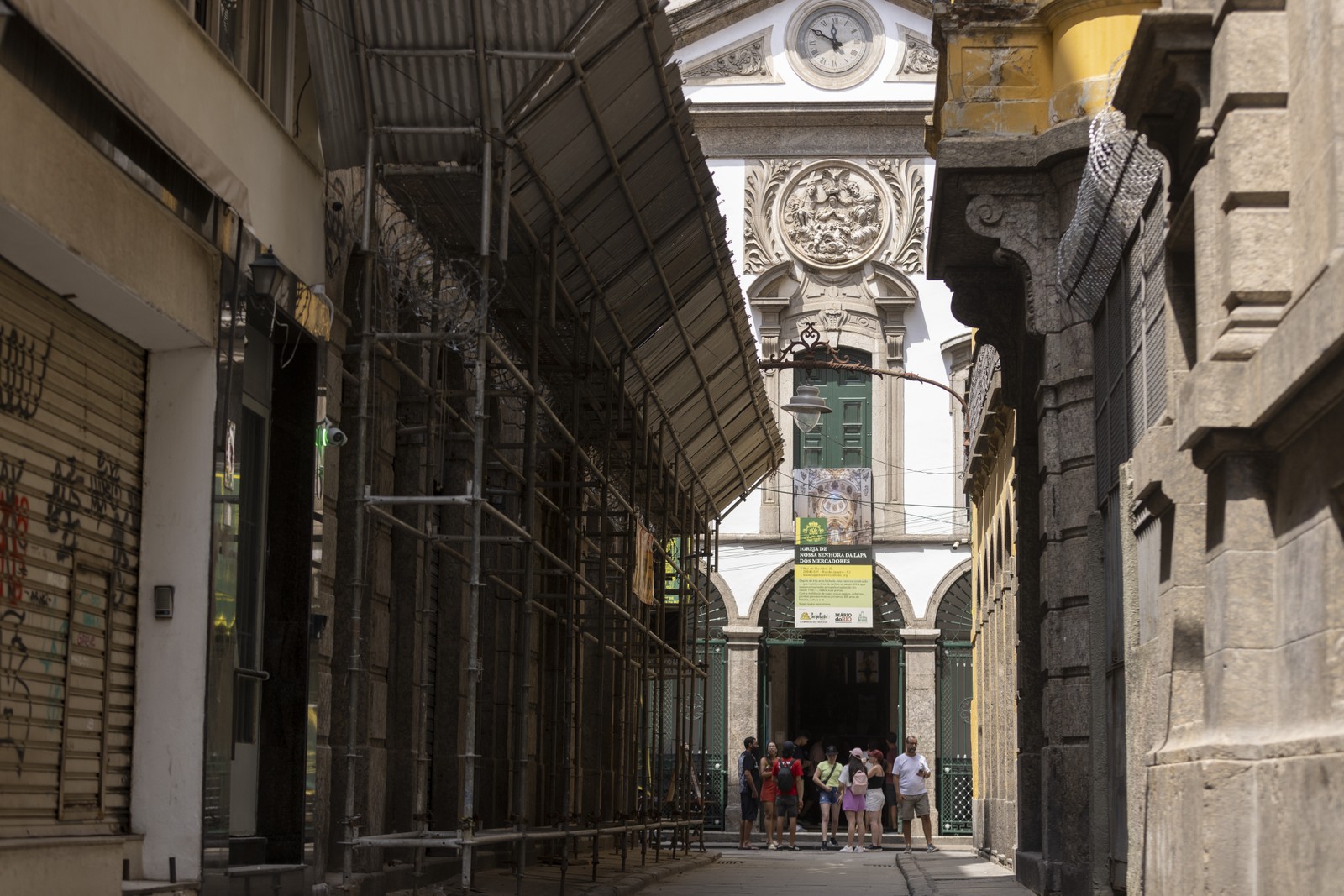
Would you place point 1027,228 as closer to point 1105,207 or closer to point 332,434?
point 1105,207

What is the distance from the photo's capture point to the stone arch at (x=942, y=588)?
36.8 meters

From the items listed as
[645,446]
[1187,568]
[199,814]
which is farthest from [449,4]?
[645,446]

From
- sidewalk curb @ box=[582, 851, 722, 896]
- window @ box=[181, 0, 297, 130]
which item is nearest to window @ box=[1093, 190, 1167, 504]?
window @ box=[181, 0, 297, 130]

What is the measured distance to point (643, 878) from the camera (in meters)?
17.9

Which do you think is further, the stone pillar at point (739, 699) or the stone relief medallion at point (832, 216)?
the stone relief medallion at point (832, 216)

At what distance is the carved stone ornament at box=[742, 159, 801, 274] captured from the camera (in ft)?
127

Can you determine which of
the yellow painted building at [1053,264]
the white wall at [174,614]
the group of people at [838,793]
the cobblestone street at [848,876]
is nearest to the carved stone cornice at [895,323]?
the group of people at [838,793]

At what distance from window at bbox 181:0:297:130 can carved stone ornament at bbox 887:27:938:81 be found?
27.9m

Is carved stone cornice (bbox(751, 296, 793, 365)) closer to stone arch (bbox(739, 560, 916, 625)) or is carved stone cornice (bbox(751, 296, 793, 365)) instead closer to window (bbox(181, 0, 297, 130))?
stone arch (bbox(739, 560, 916, 625))

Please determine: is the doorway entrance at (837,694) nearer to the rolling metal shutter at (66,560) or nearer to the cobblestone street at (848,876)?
the cobblestone street at (848,876)

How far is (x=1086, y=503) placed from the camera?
13258 millimetres

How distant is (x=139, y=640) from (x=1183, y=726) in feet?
16.4

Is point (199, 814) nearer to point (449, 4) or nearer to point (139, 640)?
point (139, 640)

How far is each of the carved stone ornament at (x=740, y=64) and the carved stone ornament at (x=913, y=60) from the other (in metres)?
2.38
